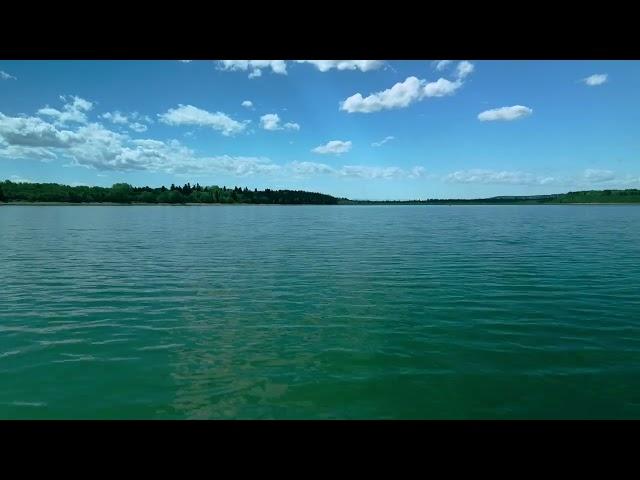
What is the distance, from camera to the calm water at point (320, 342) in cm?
863

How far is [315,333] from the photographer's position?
13.1m

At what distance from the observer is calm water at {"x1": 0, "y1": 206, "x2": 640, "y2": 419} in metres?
8.63

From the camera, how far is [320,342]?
12234 mm
